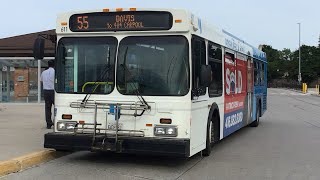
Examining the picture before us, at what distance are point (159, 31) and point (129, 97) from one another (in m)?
1.25

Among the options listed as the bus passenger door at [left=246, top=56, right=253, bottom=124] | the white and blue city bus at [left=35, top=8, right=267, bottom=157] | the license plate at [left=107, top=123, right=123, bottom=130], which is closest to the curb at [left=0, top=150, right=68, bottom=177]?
the white and blue city bus at [left=35, top=8, right=267, bottom=157]

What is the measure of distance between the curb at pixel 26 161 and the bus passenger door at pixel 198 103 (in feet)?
9.32

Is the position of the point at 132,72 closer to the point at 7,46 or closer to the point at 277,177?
the point at 277,177

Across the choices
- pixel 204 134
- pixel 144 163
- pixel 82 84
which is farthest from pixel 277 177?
pixel 82 84

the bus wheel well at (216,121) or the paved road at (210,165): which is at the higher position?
the bus wheel well at (216,121)

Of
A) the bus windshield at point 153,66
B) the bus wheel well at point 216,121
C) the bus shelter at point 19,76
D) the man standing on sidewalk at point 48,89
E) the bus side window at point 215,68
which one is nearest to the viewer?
the bus windshield at point 153,66

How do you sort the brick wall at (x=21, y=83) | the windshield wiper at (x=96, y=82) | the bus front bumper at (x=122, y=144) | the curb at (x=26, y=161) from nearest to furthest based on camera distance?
A: the curb at (x=26, y=161) → the bus front bumper at (x=122, y=144) → the windshield wiper at (x=96, y=82) → the brick wall at (x=21, y=83)

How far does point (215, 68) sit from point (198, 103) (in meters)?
1.69

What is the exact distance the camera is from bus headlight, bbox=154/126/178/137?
7.91 m

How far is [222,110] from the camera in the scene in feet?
34.9

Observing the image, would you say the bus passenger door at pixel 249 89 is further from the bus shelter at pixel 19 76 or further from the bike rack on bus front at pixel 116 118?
the bus shelter at pixel 19 76

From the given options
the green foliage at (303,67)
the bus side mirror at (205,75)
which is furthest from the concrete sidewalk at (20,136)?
the green foliage at (303,67)

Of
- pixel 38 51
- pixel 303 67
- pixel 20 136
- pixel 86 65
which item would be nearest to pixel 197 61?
pixel 86 65

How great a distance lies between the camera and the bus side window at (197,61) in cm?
817
